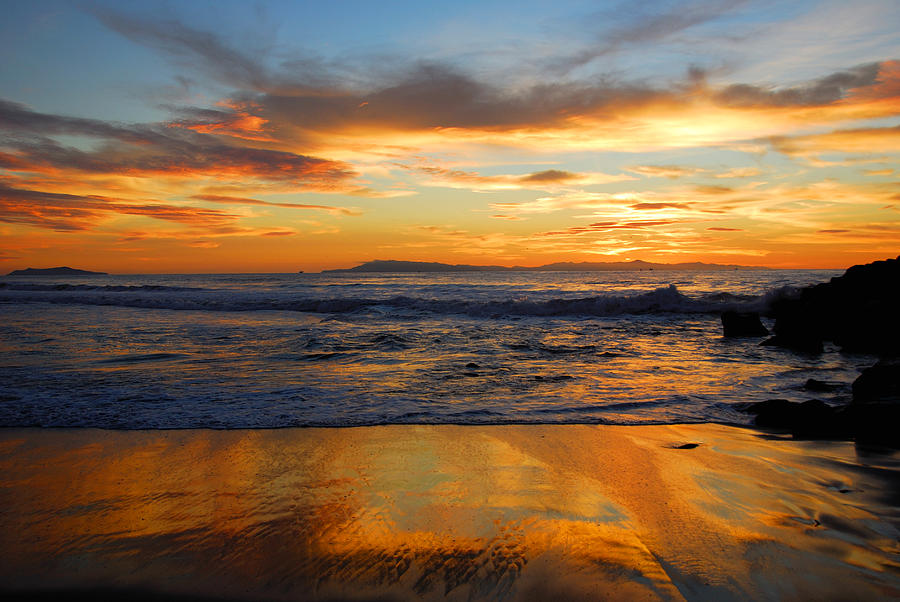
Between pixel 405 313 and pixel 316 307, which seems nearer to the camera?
pixel 405 313

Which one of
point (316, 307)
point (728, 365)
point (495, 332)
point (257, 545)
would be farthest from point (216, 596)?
point (316, 307)

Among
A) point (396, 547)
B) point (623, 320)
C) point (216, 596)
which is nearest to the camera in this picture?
point (216, 596)

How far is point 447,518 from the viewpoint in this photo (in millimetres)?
3271

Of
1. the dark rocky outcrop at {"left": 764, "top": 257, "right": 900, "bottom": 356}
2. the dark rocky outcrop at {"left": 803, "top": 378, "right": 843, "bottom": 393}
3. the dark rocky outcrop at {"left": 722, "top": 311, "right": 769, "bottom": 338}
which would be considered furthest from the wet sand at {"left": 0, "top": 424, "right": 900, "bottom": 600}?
the dark rocky outcrop at {"left": 722, "top": 311, "right": 769, "bottom": 338}

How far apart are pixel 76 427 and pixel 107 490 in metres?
2.22

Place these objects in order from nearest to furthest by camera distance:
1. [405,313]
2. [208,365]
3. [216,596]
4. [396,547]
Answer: [216,596] < [396,547] < [208,365] < [405,313]

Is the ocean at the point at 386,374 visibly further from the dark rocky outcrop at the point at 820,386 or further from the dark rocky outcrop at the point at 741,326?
the dark rocky outcrop at the point at 741,326

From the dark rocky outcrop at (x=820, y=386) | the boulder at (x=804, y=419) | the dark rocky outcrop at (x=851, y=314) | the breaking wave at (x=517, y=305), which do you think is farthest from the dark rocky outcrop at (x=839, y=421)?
the breaking wave at (x=517, y=305)

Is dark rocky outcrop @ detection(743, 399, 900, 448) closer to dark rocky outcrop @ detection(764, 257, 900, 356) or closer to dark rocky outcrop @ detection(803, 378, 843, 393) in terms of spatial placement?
dark rocky outcrop @ detection(803, 378, 843, 393)

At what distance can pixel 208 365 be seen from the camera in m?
9.15

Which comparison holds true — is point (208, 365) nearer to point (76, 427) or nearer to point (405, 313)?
point (76, 427)

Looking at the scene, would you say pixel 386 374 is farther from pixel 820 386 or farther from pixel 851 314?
pixel 851 314

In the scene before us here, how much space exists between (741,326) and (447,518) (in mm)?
13006

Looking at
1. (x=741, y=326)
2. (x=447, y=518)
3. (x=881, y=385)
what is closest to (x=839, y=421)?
(x=881, y=385)
